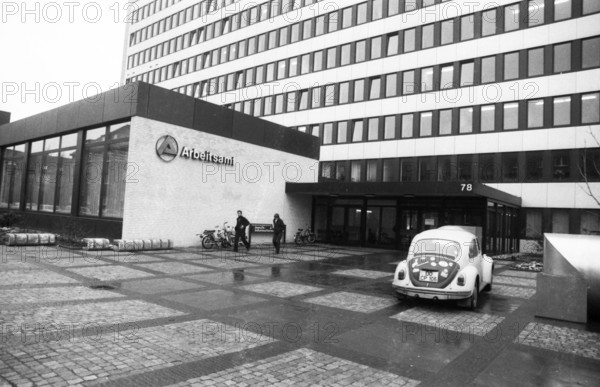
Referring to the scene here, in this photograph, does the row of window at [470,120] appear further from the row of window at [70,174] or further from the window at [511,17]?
the row of window at [70,174]

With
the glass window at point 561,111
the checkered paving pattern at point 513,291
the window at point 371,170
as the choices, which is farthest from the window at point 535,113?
the checkered paving pattern at point 513,291

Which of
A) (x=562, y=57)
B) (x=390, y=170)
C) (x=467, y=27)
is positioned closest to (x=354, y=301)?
(x=390, y=170)

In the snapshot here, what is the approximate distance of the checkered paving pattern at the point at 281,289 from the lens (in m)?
9.38

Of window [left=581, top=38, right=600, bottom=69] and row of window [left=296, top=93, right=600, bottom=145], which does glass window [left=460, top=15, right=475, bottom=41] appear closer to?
row of window [left=296, top=93, right=600, bottom=145]

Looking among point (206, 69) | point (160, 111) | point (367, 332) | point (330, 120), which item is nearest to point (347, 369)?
point (367, 332)

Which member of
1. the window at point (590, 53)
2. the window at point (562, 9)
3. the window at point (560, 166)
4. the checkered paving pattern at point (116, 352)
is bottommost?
the checkered paving pattern at point (116, 352)

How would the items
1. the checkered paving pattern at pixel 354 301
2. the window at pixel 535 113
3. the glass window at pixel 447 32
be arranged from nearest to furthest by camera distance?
the checkered paving pattern at pixel 354 301
the window at pixel 535 113
the glass window at pixel 447 32

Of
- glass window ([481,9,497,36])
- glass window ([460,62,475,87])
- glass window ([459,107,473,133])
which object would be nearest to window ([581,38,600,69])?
glass window ([481,9,497,36])

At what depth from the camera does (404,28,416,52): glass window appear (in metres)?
31.5

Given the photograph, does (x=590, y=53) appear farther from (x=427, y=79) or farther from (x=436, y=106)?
(x=427, y=79)

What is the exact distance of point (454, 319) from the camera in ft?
25.7

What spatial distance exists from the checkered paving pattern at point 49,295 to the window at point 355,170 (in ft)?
87.9

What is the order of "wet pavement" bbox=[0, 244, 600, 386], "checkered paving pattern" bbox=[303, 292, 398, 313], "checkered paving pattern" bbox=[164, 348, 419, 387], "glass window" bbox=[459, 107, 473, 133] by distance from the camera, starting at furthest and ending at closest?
"glass window" bbox=[459, 107, 473, 133] → "checkered paving pattern" bbox=[303, 292, 398, 313] → "wet pavement" bbox=[0, 244, 600, 386] → "checkered paving pattern" bbox=[164, 348, 419, 387]

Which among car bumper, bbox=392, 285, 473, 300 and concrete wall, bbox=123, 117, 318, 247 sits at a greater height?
concrete wall, bbox=123, 117, 318, 247
